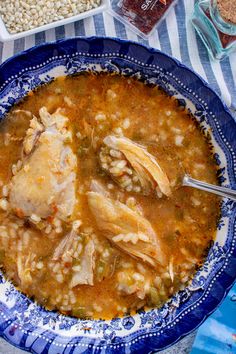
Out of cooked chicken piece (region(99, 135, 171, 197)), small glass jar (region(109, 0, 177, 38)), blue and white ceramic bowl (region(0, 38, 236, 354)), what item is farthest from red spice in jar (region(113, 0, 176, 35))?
cooked chicken piece (region(99, 135, 171, 197))

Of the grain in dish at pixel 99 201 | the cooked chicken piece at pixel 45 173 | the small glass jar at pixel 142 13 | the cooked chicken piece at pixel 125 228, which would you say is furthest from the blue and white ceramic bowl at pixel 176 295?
the small glass jar at pixel 142 13

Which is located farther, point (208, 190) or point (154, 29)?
point (154, 29)

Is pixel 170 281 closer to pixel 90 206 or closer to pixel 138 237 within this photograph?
pixel 138 237

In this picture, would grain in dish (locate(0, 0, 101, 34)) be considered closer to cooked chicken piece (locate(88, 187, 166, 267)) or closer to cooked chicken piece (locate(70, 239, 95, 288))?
cooked chicken piece (locate(88, 187, 166, 267))

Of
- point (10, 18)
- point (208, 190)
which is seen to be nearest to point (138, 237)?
point (208, 190)

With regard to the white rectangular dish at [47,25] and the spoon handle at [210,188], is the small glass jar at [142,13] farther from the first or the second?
the spoon handle at [210,188]

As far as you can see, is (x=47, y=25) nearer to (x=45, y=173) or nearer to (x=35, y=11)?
(x=35, y=11)
